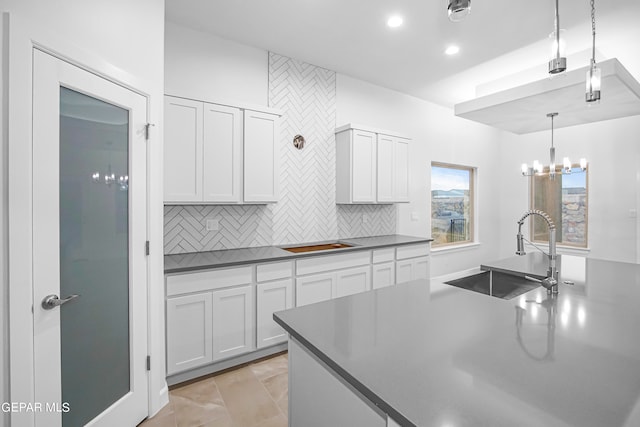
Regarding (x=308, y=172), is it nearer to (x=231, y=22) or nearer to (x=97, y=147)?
(x=231, y=22)

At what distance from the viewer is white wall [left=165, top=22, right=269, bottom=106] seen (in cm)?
287

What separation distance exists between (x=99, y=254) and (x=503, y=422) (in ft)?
6.51

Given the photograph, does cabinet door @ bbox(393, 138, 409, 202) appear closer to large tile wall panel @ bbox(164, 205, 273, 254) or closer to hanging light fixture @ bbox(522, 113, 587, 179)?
hanging light fixture @ bbox(522, 113, 587, 179)

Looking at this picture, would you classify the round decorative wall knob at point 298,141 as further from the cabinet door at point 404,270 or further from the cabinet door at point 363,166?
the cabinet door at point 404,270

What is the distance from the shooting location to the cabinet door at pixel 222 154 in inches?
107

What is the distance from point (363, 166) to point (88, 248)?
112 inches

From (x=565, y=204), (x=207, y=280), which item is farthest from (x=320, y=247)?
(x=565, y=204)

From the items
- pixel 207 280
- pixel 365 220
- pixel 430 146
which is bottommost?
pixel 207 280

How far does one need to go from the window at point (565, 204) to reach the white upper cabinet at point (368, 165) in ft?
9.07

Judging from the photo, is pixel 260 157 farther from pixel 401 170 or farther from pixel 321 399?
pixel 321 399

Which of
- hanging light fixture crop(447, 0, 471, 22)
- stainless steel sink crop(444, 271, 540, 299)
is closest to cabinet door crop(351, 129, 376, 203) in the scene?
stainless steel sink crop(444, 271, 540, 299)

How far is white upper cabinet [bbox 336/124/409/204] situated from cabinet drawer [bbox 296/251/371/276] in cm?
70

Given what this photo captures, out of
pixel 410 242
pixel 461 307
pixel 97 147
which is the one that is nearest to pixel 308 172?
pixel 410 242

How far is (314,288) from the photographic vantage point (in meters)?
3.06
